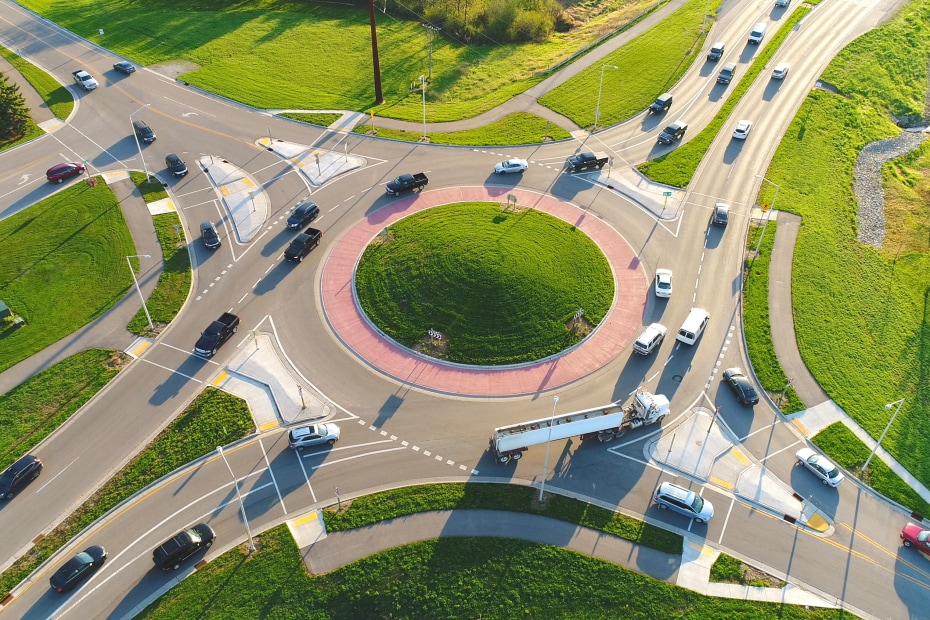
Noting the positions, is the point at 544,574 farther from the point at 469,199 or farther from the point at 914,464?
the point at 469,199

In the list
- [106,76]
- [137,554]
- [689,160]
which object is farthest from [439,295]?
[106,76]

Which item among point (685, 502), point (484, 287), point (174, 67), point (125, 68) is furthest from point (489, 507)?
point (125, 68)

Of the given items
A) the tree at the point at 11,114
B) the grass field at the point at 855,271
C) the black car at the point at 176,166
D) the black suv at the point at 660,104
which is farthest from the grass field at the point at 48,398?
the black suv at the point at 660,104

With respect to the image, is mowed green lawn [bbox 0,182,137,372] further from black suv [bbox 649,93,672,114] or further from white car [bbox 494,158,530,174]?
black suv [bbox 649,93,672,114]

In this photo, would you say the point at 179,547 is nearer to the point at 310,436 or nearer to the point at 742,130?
the point at 310,436

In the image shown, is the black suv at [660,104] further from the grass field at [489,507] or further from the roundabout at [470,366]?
the grass field at [489,507]

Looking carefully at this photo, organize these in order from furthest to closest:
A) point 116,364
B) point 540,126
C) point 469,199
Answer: point 540,126 → point 469,199 → point 116,364
